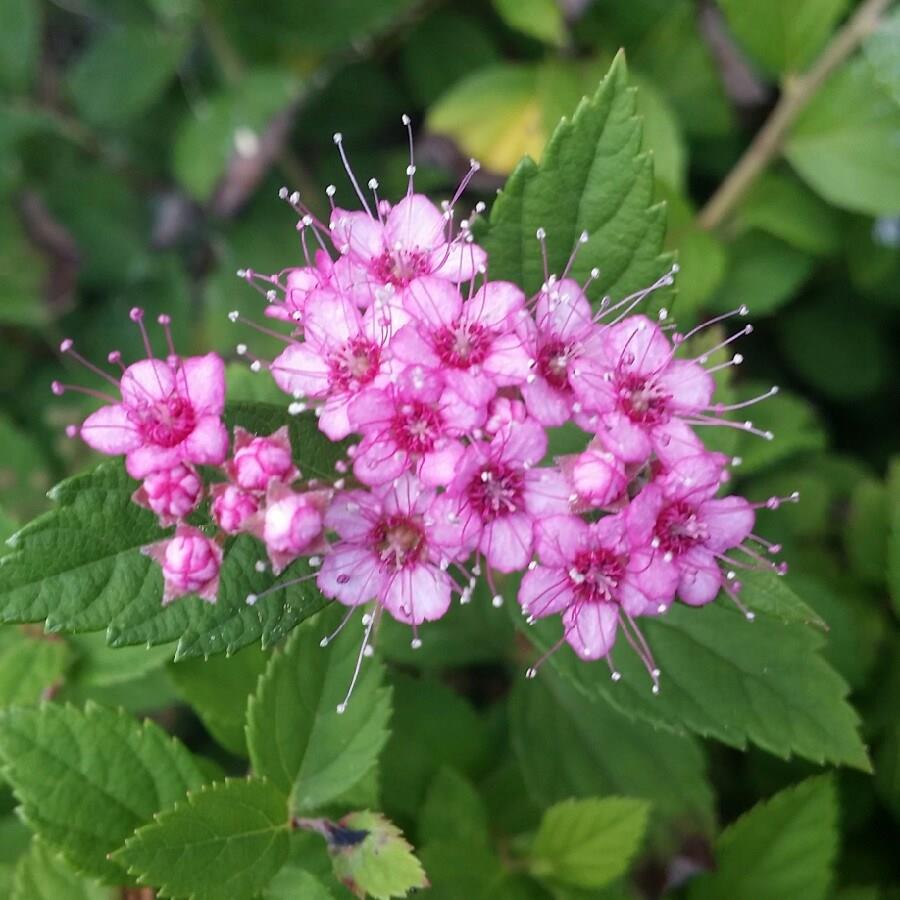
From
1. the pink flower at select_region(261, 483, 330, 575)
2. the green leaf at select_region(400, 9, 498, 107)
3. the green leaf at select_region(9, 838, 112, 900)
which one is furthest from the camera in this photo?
the green leaf at select_region(400, 9, 498, 107)

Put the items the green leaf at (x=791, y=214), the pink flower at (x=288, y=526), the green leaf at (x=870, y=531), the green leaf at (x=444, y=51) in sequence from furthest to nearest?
the green leaf at (x=444, y=51)
the green leaf at (x=791, y=214)
the green leaf at (x=870, y=531)
the pink flower at (x=288, y=526)

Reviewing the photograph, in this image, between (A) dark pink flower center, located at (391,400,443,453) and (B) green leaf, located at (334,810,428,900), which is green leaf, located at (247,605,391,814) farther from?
(A) dark pink flower center, located at (391,400,443,453)

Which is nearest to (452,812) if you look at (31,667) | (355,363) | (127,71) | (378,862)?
(378,862)

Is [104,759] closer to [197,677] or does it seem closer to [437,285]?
[197,677]

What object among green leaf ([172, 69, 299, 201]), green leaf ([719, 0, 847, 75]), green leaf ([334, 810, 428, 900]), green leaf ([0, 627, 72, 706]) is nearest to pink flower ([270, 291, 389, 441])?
green leaf ([334, 810, 428, 900])

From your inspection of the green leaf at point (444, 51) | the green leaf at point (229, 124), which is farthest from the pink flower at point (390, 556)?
the green leaf at point (444, 51)

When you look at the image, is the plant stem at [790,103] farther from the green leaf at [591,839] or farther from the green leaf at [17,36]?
the green leaf at [17,36]

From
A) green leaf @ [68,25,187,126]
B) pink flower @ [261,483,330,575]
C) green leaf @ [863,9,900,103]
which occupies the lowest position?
pink flower @ [261,483,330,575]

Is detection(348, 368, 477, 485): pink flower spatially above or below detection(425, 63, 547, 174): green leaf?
below
